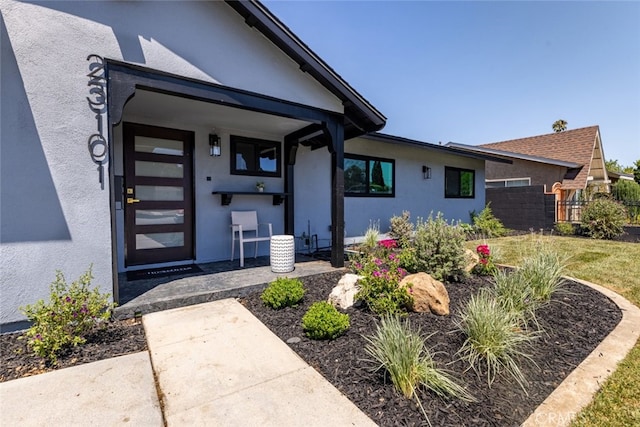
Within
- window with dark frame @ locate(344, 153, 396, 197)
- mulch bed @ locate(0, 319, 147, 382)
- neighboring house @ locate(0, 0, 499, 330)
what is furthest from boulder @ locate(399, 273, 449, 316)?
window with dark frame @ locate(344, 153, 396, 197)

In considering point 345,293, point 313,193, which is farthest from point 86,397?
point 313,193

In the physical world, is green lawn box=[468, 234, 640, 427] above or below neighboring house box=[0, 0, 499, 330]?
below

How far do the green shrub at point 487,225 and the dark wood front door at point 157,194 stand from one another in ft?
31.4

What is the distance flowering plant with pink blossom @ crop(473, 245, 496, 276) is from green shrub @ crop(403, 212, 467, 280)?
63 cm

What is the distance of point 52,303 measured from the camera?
2.81 meters

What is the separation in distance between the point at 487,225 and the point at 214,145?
32.8 ft

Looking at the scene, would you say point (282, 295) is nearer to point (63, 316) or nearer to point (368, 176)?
point (63, 316)

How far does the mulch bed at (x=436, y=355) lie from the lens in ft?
6.30

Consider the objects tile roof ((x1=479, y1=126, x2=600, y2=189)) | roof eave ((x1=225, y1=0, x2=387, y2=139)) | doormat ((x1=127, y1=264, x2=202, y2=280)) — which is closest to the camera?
roof eave ((x1=225, y1=0, x2=387, y2=139))

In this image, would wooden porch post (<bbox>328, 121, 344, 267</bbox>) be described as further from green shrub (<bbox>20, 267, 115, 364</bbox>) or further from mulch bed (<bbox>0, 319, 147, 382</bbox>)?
green shrub (<bbox>20, 267, 115, 364</bbox>)

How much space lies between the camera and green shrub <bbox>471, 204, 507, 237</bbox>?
10633 mm

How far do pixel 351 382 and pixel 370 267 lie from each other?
59.7 inches

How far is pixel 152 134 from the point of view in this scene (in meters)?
5.18

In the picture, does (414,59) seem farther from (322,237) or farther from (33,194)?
(33,194)
